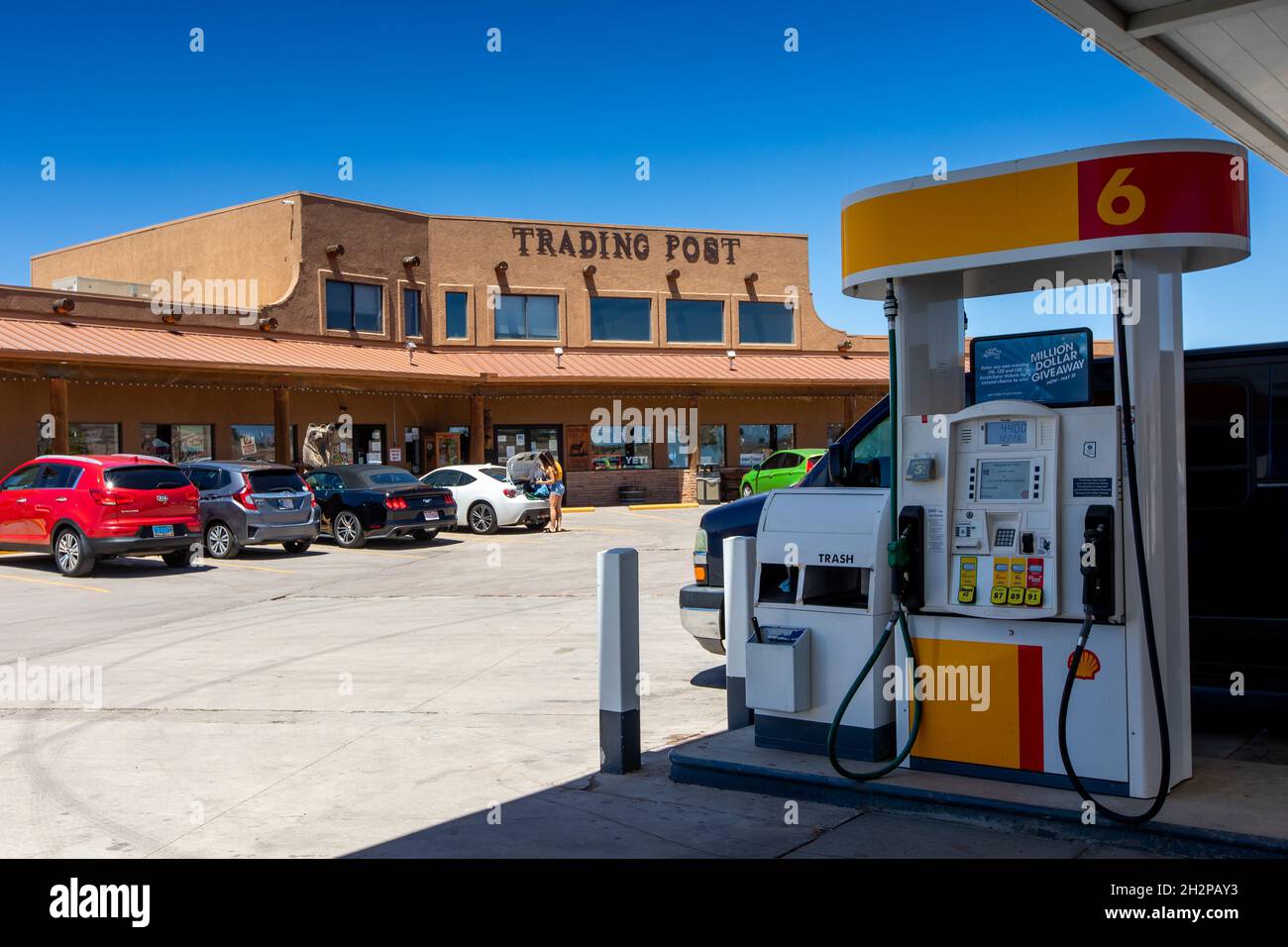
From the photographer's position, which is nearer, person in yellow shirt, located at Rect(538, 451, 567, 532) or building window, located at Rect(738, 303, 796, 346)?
person in yellow shirt, located at Rect(538, 451, 567, 532)

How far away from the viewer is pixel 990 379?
20.3 ft

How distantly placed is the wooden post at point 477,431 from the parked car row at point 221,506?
7125 mm

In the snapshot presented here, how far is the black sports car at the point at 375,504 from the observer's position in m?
22.2

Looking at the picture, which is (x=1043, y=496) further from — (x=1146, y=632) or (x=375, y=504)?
(x=375, y=504)

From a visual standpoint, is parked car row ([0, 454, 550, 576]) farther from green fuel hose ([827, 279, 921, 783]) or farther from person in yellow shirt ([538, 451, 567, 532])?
green fuel hose ([827, 279, 921, 783])

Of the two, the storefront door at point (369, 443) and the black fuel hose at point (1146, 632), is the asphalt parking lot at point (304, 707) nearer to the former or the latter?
the black fuel hose at point (1146, 632)

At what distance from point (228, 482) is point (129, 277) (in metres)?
19.9

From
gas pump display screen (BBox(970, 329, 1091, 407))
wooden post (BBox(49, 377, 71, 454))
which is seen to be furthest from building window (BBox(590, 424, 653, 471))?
gas pump display screen (BBox(970, 329, 1091, 407))

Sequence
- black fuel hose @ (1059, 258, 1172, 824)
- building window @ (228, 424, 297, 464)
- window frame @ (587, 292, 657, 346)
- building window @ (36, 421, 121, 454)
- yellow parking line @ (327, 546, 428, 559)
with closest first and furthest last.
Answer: black fuel hose @ (1059, 258, 1172, 824)
yellow parking line @ (327, 546, 428, 559)
building window @ (36, 421, 121, 454)
building window @ (228, 424, 297, 464)
window frame @ (587, 292, 657, 346)

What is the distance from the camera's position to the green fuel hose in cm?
593

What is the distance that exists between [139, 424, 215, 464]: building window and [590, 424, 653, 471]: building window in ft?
39.2

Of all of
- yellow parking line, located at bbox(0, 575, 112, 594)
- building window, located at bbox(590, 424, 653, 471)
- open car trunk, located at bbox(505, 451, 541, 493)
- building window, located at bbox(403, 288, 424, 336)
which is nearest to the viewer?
yellow parking line, located at bbox(0, 575, 112, 594)

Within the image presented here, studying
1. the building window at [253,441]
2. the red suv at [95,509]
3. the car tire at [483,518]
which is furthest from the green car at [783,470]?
the red suv at [95,509]

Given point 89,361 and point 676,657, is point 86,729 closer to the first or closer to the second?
point 676,657
